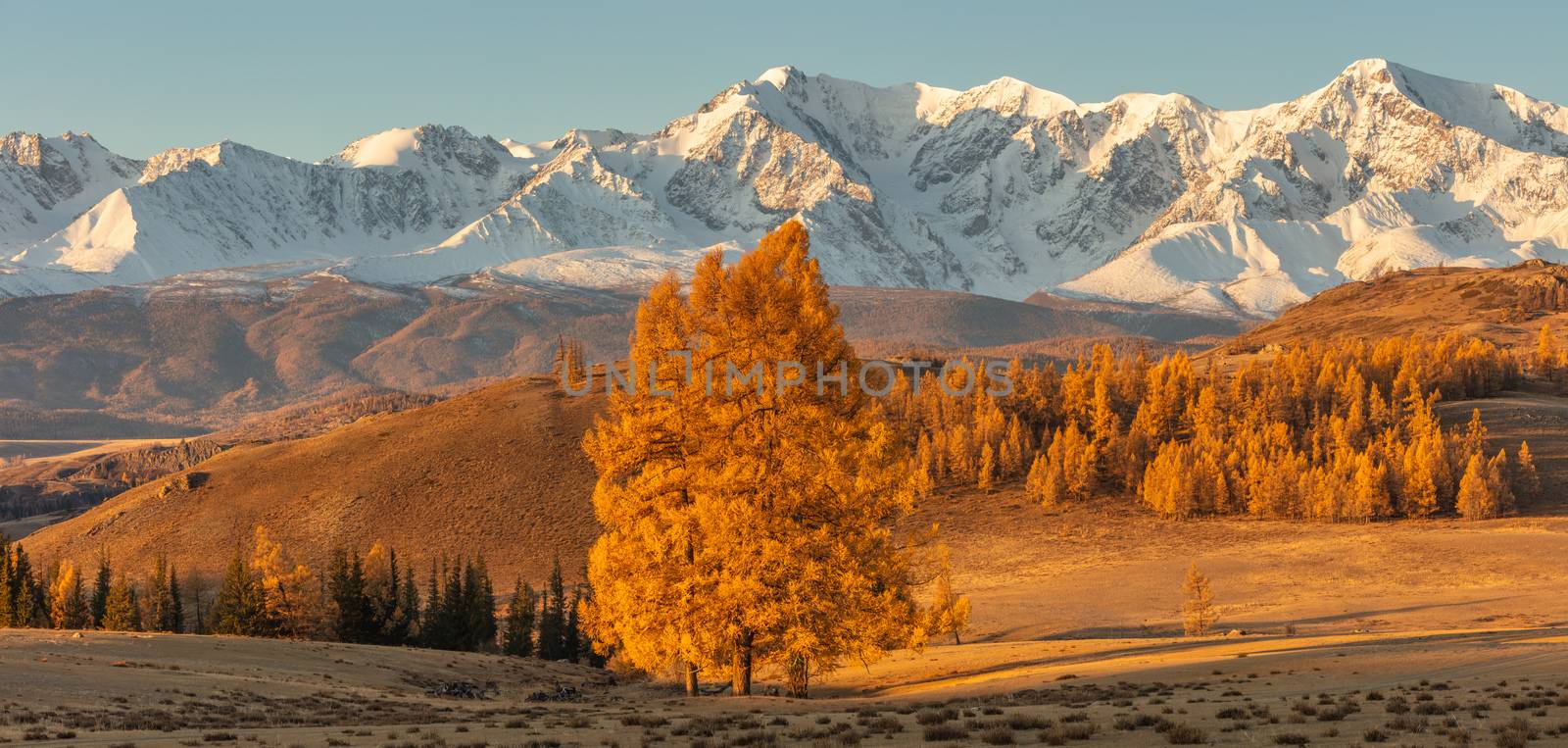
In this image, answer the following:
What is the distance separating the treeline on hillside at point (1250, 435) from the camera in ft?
443

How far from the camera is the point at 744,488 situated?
37.1 m

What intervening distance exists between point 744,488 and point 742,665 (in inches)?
228

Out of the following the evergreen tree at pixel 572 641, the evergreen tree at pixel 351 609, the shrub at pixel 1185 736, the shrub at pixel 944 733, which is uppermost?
the shrub at pixel 1185 736

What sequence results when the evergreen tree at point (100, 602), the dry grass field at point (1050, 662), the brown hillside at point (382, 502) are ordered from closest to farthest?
the dry grass field at point (1050, 662) < the evergreen tree at point (100, 602) < the brown hillside at point (382, 502)

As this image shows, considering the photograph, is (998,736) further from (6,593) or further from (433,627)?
(6,593)

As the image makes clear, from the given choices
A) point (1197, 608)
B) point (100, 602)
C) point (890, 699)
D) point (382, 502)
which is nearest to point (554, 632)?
point (100, 602)

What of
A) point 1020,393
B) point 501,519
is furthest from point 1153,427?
point 501,519

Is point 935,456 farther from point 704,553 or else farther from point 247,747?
point 247,747

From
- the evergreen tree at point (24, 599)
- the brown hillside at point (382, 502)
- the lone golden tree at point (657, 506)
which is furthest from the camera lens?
the brown hillside at point (382, 502)

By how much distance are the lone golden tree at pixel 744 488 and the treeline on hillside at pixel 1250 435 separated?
106 m

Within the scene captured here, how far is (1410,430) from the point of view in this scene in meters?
151

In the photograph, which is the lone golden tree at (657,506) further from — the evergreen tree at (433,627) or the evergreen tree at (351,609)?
the evergreen tree at (433,627)

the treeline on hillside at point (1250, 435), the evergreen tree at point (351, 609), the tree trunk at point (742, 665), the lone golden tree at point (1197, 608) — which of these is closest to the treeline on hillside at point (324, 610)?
the evergreen tree at point (351, 609)

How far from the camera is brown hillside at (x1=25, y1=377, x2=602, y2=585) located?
15975cm
